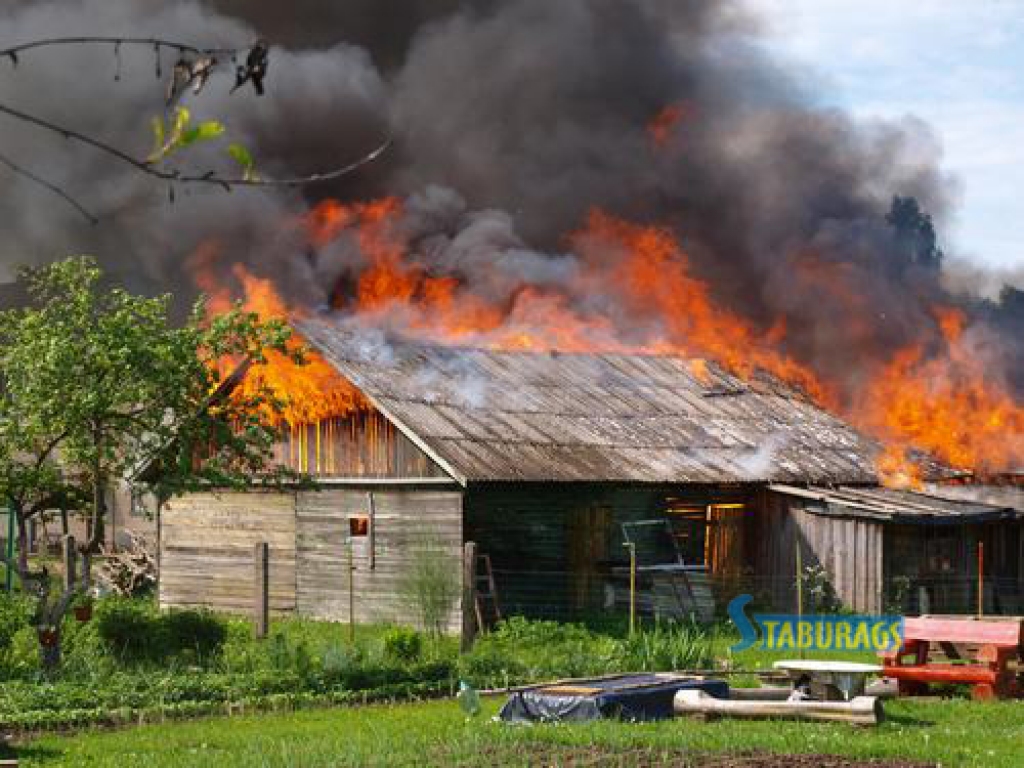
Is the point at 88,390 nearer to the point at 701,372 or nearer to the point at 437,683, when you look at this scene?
the point at 437,683

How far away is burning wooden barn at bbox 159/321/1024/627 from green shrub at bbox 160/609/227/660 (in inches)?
254

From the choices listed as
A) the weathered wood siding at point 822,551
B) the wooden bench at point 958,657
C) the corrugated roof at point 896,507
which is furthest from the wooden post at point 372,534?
the wooden bench at point 958,657

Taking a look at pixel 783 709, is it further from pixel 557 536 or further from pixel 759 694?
pixel 557 536

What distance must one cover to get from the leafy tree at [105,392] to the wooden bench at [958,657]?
900 centimetres

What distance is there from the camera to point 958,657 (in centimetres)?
1959

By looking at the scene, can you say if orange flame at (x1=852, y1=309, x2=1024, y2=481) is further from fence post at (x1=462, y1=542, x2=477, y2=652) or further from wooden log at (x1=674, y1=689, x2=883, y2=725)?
wooden log at (x1=674, y1=689, x2=883, y2=725)

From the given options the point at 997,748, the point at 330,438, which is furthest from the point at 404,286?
the point at 997,748

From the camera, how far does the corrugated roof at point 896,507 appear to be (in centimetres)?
2888

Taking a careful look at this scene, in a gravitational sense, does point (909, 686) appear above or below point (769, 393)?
below

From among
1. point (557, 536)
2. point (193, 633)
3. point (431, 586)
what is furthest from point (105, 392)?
point (557, 536)

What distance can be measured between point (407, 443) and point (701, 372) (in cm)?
1179

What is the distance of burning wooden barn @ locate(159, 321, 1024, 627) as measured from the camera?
28.1m

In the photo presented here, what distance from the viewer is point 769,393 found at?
37562 millimetres

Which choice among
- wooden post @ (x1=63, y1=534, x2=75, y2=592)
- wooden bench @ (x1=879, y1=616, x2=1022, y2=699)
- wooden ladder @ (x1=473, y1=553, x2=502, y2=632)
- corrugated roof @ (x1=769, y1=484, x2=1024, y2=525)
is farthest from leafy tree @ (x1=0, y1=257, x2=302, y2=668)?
corrugated roof @ (x1=769, y1=484, x2=1024, y2=525)
